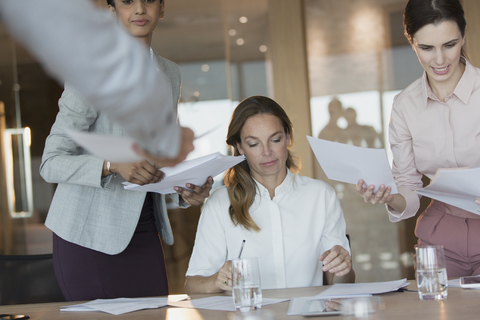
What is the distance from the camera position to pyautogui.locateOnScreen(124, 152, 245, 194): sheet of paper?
1616 millimetres

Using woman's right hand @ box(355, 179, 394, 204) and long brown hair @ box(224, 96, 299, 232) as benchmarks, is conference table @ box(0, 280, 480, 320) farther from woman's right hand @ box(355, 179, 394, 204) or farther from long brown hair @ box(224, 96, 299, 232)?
long brown hair @ box(224, 96, 299, 232)

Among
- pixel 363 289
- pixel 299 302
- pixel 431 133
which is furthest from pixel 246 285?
pixel 431 133

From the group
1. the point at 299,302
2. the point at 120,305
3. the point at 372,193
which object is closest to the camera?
the point at 299,302

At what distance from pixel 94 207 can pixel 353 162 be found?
3.18 feet

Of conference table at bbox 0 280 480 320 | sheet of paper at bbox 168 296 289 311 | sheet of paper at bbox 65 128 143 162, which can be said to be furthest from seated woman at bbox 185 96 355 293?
sheet of paper at bbox 65 128 143 162

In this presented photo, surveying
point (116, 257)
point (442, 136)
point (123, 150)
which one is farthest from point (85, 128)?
point (442, 136)

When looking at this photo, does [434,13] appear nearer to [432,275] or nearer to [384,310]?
[432,275]

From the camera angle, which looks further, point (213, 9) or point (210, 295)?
point (213, 9)

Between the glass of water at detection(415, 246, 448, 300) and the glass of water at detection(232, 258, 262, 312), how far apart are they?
455 mm

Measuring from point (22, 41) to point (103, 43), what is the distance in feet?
0.30

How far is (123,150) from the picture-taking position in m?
0.64

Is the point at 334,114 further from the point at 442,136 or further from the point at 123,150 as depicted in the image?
the point at 123,150

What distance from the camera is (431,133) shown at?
1.95 meters

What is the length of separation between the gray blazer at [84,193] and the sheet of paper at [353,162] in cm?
72
